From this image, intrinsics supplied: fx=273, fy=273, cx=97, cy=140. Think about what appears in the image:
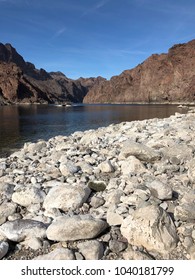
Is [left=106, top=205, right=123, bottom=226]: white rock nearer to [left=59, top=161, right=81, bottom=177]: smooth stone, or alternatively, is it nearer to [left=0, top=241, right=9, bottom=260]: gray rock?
[left=0, top=241, right=9, bottom=260]: gray rock

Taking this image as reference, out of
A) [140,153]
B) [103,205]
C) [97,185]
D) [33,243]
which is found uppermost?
[140,153]

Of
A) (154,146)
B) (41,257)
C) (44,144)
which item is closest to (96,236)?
(41,257)

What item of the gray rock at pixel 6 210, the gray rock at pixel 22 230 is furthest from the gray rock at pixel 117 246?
the gray rock at pixel 6 210

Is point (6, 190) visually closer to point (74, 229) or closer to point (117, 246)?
point (74, 229)

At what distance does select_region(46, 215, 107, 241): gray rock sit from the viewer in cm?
558

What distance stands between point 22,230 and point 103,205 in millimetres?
2158

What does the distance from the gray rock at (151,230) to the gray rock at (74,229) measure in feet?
1.96

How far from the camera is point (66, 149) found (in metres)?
12.8

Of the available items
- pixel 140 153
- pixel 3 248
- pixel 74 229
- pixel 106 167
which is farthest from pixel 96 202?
pixel 140 153

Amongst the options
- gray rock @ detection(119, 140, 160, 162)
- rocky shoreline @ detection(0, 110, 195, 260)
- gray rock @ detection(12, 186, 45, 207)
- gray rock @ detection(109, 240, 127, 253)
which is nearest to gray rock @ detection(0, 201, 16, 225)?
rocky shoreline @ detection(0, 110, 195, 260)

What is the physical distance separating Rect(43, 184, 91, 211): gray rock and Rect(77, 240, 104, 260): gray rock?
5.00 feet

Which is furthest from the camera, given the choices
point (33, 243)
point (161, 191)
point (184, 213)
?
point (161, 191)

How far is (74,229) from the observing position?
18.4 ft

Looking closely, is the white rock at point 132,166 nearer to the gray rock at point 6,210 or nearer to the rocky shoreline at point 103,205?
the rocky shoreline at point 103,205
